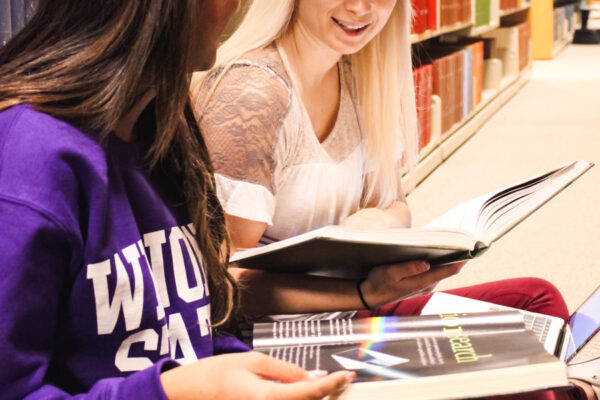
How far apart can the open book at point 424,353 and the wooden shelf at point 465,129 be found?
1.57m

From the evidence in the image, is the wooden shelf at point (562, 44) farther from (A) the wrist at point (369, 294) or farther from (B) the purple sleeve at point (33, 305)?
(B) the purple sleeve at point (33, 305)

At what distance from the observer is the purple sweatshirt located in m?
0.57

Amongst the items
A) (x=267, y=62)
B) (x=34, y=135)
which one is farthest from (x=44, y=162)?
(x=267, y=62)

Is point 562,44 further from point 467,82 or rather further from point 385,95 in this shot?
point 385,95

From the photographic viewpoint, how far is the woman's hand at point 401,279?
36.2 inches

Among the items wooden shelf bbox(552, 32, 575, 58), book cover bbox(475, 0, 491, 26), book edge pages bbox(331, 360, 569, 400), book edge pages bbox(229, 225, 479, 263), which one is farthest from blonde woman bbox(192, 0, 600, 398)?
wooden shelf bbox(552, 32, 575, 58)

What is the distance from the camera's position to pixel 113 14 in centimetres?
64

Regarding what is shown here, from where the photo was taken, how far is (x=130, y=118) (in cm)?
72

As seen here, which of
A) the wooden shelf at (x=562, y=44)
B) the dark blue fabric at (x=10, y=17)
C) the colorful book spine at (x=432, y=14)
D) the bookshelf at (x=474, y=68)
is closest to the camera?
the dark blue fabric at (x=10, y=17)

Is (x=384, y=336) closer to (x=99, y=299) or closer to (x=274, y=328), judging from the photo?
(x=274, y=328)

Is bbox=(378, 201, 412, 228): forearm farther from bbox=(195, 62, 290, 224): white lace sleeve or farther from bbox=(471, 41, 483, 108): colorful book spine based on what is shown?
bbox=(471, 41, 483, 108): colorful book spine

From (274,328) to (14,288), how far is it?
13.5 inches

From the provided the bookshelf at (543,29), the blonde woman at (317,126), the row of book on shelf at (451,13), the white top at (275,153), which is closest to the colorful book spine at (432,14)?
the row of book on shelf at (451,13)

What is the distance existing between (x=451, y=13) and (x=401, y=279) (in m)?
2.99
